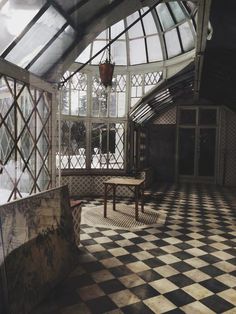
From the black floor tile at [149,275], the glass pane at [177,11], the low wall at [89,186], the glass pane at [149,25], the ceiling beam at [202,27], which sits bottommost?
the black floor tile at [149,275]

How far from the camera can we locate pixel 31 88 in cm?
375

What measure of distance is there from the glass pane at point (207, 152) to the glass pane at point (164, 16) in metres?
4.85

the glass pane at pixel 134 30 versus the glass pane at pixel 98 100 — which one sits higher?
the glass pane at pixel 134 30

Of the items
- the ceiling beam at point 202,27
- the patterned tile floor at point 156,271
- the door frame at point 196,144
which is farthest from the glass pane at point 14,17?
the door frame at point 196,144

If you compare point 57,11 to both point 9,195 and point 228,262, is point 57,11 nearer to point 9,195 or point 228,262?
point 9,195

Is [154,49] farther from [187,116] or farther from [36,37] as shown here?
[36,37]

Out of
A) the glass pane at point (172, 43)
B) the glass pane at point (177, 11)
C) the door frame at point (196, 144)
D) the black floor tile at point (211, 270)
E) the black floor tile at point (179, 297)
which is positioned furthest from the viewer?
the door frame at point (196, 144)

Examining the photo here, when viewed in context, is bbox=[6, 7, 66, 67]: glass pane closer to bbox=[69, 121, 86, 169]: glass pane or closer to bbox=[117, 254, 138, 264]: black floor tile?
bbox=[117, 254, 138, 264]: black floor tile

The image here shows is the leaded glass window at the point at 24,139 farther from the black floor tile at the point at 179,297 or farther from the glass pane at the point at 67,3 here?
the black floor tile at the point at 179,297

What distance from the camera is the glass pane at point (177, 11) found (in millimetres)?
7032

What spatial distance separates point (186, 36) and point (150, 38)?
1.64 m

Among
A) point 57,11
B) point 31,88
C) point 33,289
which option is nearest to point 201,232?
point 33,289

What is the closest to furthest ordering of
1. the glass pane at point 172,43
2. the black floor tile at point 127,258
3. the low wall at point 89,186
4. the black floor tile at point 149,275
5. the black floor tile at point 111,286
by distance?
the black floor tile at point 111,286
the black floor tile at point 149,275
the black floor tile at point 127,258
the glass pane at point 172,43
the low wall at point 89,186

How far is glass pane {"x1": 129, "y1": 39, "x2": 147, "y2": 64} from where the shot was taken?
891 cm
